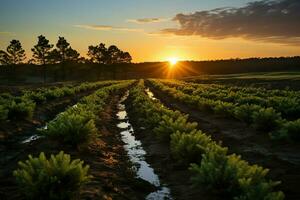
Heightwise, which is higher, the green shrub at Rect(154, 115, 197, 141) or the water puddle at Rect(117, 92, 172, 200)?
the green shrub at Rect(154, 115, 197, 141)

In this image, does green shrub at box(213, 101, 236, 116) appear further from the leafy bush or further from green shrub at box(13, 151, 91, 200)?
green shrub at box(13, 151, 91, 200)

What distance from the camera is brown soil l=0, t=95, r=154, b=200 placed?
939cm

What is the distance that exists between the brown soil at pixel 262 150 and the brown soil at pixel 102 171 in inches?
121

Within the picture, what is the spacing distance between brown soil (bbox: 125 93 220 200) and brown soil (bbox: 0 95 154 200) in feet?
2.25

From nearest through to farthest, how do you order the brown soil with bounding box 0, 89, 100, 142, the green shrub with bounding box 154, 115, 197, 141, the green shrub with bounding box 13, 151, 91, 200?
the green shrub with bounding box 13, 151, 91, 200 < the green shrub with bounding box 154, 115, 197, 141 < the brown soil with bounding box 0, 89, 100, 142

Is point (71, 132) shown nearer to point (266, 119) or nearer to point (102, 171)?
point (102, 171)

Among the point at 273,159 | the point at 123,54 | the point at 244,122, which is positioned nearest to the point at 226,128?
the point at 244,122

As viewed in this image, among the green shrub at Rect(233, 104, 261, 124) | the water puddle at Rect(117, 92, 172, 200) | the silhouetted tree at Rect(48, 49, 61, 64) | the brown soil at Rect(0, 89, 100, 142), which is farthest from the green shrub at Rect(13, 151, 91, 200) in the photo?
the silhouetted tree at Rect(48, 49, 61, 64)

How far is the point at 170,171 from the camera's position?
11.8m

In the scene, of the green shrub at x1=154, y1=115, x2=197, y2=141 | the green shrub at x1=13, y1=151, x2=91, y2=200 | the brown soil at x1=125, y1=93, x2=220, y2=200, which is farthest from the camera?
the green shrub at x1=154, y1=115, x2=197, y2=141

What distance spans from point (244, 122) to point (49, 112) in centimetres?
1367

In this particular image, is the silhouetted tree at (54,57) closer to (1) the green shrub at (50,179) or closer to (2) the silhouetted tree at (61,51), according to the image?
(2) the silhouetted tree at (61,51)

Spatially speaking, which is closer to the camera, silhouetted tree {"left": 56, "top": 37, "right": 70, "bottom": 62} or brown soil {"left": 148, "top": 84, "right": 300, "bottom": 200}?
brown soil {"left": 148, "top": 84, "right": 300, "bottom": 200}

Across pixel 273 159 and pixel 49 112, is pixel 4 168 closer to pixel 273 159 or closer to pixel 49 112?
pixel 273 159
